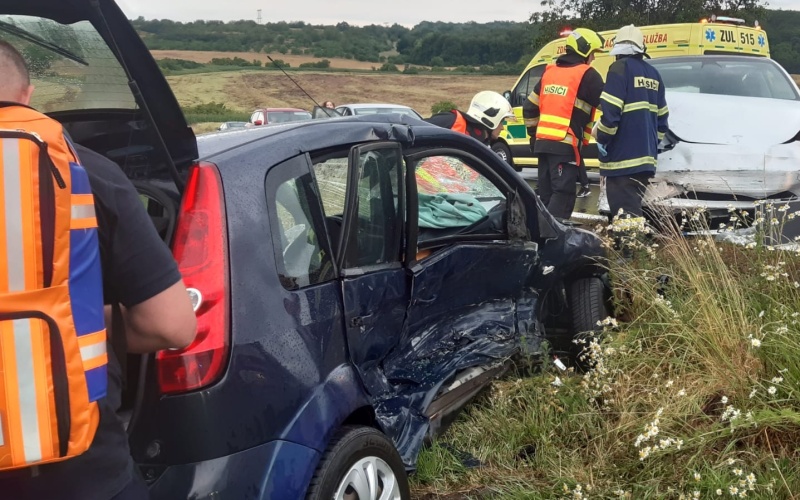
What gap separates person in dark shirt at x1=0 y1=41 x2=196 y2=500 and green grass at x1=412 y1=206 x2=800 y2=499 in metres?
1.73

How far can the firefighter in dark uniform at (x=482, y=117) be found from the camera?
6565 mm

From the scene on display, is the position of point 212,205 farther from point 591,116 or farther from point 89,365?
point 591,116

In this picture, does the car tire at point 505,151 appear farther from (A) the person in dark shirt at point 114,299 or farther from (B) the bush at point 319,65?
(B) the bush at point 319,65

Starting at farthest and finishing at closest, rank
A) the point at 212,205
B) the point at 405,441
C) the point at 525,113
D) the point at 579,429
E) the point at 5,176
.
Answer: the point at 525,113 → the point at 579,429 → the point at 405,441 → the point at 212,205 → the point at 5,176

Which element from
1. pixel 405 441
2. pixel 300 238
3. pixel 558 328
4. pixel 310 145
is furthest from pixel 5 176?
pixel 558 328

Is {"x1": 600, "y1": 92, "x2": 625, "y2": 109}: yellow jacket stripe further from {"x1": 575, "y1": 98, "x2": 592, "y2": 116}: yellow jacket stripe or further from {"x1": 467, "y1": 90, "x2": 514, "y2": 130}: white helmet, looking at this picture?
{"x1": 467, "y1": 90, "x2": 514, "y2": 130}: white helmet

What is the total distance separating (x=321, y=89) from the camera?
152 feet

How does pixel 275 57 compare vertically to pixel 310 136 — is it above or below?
below

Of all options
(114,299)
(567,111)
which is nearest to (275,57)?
(567,111)

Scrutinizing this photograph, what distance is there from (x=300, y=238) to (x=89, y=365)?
1077 millimetres

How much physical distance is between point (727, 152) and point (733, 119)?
1.82 ft

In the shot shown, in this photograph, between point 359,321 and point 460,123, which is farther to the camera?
point 460,123

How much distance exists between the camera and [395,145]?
2934mm

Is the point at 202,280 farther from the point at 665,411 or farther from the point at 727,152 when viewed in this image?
the point at 727,152
